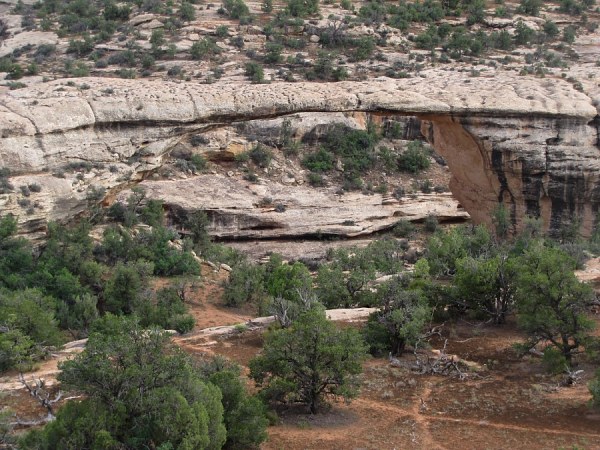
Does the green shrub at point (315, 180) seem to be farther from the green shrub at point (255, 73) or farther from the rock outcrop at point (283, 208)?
the green shrub at point (255, 73)

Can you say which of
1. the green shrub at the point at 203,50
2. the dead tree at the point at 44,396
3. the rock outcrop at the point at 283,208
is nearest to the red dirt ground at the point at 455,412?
the dead tree at the point at 44,396

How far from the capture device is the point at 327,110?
87.4ft

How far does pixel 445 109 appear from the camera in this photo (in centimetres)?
2662

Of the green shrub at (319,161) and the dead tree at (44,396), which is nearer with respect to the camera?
the dead tree at (44,396)

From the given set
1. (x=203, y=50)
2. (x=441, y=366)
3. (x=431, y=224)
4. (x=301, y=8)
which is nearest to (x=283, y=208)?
(x=431, y=224)

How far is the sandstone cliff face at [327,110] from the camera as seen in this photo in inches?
954

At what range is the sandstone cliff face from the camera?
24.2 meters

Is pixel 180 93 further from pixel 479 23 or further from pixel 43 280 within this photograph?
pixel 479 23

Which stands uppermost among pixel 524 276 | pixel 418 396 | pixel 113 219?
pixel 524 276

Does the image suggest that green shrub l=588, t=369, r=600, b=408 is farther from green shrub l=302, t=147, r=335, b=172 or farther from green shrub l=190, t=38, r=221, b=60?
green shrub l=190, t=38, r=221, b=60

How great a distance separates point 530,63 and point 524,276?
19067mm

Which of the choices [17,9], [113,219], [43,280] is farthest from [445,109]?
[17,9]

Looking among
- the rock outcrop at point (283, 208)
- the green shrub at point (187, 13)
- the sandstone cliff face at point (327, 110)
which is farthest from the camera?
the green shrub at point (187, 13)

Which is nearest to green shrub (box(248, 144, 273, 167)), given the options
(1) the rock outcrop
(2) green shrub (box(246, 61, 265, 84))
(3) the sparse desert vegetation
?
(3) the sparse desert vegetation
